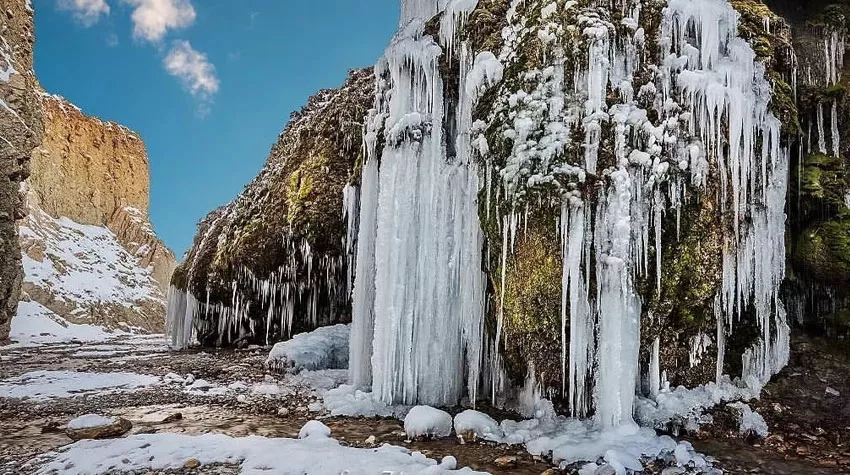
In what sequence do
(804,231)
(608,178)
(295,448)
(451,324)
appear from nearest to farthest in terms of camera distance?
(295,448) → (608,178) → (451,324) → (804,231)

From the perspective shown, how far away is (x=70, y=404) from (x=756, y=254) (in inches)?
395

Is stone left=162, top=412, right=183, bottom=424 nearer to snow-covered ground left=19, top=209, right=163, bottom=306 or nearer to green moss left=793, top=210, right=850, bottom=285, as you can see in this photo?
green moss left=793, top=210, right=850, bottom=285

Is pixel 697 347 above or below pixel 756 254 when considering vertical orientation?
below

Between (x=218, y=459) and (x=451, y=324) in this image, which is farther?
(x=451, y=324)

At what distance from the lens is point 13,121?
15.8 m

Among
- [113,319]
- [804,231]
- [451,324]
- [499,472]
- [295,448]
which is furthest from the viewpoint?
[113,319]

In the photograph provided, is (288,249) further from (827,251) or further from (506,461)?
(827,251)

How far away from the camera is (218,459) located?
194 inches

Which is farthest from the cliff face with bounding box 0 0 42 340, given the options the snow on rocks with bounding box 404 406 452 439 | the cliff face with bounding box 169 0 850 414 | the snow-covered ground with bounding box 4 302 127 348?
the snow on rocks with bounding box 404 406 452 439

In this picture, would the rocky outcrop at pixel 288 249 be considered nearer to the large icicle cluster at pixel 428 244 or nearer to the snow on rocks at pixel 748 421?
the large icicle cluster at pixel 428 244

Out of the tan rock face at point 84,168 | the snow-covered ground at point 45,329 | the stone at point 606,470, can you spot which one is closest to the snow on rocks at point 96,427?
the stone at point 606,470

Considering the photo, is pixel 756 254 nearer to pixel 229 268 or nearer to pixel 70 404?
pixel 70 404

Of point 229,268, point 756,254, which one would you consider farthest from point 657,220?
point 229,268

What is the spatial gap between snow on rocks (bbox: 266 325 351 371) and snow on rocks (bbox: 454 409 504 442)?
223 inches
